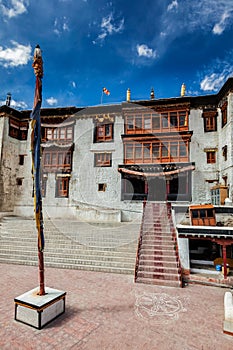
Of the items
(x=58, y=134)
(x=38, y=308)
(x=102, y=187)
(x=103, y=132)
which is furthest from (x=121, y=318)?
(x=58, y=134)

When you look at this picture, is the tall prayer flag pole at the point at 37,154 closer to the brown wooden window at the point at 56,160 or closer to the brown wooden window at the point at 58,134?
the brown wooden window at the point at 56,160

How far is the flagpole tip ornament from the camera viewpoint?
640cm

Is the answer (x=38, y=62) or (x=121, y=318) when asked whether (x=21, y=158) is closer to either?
(x=38, y=62)

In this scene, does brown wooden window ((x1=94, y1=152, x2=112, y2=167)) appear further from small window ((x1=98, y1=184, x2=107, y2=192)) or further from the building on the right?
the building on the right

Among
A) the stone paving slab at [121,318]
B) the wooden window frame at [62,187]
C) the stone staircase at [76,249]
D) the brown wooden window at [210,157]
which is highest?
the brown wooden window at [210,157]

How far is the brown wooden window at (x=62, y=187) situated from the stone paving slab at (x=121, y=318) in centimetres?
1424

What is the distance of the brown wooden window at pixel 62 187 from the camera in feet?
76.5

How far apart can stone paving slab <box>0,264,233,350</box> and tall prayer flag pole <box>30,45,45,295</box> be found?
117 centimetres

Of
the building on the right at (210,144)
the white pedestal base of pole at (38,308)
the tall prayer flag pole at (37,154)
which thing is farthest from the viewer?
the building on the right at (210,144)

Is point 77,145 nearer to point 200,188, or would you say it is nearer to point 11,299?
point 200,188

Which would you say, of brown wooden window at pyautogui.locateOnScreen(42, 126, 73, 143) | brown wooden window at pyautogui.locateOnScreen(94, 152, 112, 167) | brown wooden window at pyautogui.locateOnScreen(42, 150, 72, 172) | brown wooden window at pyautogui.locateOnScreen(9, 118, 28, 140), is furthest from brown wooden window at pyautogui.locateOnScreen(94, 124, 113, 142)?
brown wooden window at pyautogui.locateOnScreen(9, 118, 28, 140)

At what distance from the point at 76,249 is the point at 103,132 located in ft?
46.4

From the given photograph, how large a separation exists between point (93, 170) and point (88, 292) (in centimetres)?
1584

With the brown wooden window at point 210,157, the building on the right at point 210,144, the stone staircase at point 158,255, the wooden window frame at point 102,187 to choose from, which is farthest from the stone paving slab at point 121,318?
the brown wooden window at point 210,157
